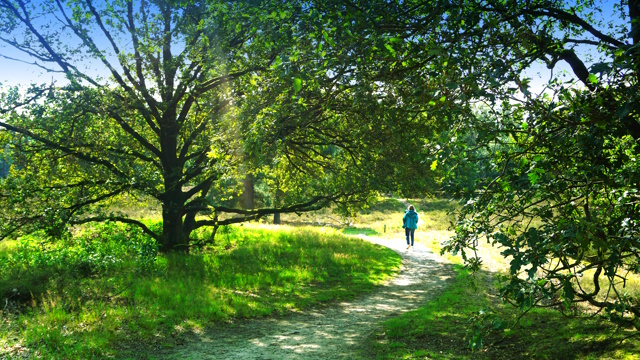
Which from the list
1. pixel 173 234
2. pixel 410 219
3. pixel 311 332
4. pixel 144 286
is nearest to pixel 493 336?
pixel 311 332

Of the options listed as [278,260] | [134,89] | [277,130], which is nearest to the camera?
→ [277,130]

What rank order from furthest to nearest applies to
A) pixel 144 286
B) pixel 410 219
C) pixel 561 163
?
pixel 410 219 < pixel 144 286 < pixel 561 163

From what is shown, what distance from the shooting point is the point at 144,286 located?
34.1ft

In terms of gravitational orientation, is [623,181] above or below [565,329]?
above

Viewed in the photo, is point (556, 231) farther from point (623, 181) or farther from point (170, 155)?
point (170, 155)

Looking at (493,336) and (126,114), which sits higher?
(126,114)

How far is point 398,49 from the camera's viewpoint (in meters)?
5.95

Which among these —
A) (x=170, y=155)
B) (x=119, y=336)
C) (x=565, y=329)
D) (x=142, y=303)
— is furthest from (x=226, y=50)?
(x=565, y=329)

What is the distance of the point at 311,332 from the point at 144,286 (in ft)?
14.7

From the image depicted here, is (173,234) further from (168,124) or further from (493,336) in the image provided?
(493,336)

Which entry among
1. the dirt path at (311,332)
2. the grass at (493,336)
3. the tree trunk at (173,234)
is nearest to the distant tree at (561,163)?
the grass at (493,336)

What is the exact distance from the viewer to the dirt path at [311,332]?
24.0 ft

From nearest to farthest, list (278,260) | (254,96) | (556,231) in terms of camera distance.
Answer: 1. (556,231)
2. (254,96)
3. (278,260)

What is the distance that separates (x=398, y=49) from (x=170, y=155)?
1108cm
